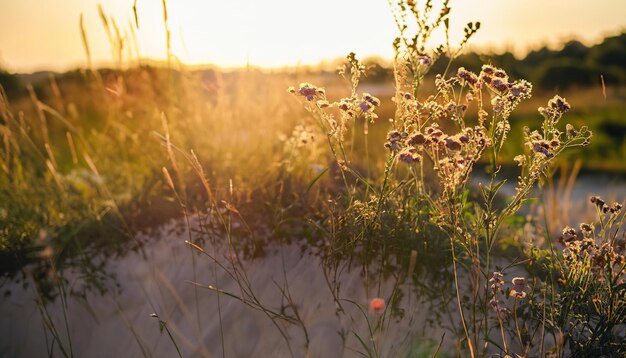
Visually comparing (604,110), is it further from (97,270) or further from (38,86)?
(38,86)

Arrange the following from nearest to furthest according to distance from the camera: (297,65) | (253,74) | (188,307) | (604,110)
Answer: (188,307), (297,65), (253,74), (604,110)

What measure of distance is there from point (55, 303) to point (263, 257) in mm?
1301

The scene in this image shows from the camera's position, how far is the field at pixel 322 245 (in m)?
2.16

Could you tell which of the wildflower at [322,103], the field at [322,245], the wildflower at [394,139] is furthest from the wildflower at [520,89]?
the wildflower at [322,103]

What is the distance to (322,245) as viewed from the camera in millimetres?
2902

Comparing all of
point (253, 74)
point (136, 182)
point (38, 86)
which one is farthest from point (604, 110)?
point (38, 86)

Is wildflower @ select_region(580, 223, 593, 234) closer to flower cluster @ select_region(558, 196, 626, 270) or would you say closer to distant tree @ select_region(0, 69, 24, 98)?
flower cluster @ select_region(558, 196, 626, 270)

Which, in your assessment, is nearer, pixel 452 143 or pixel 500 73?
pixel 452 143

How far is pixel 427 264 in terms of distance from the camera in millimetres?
2619

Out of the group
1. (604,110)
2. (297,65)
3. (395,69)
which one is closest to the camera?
(395,69)

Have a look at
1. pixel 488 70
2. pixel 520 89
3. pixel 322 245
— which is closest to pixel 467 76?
pixel 488 70

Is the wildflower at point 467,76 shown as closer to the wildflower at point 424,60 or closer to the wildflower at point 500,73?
the wildflower at point 500,73

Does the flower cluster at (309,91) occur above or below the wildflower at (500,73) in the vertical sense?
below

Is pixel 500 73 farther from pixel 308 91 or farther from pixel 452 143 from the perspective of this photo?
pixel 308 91
